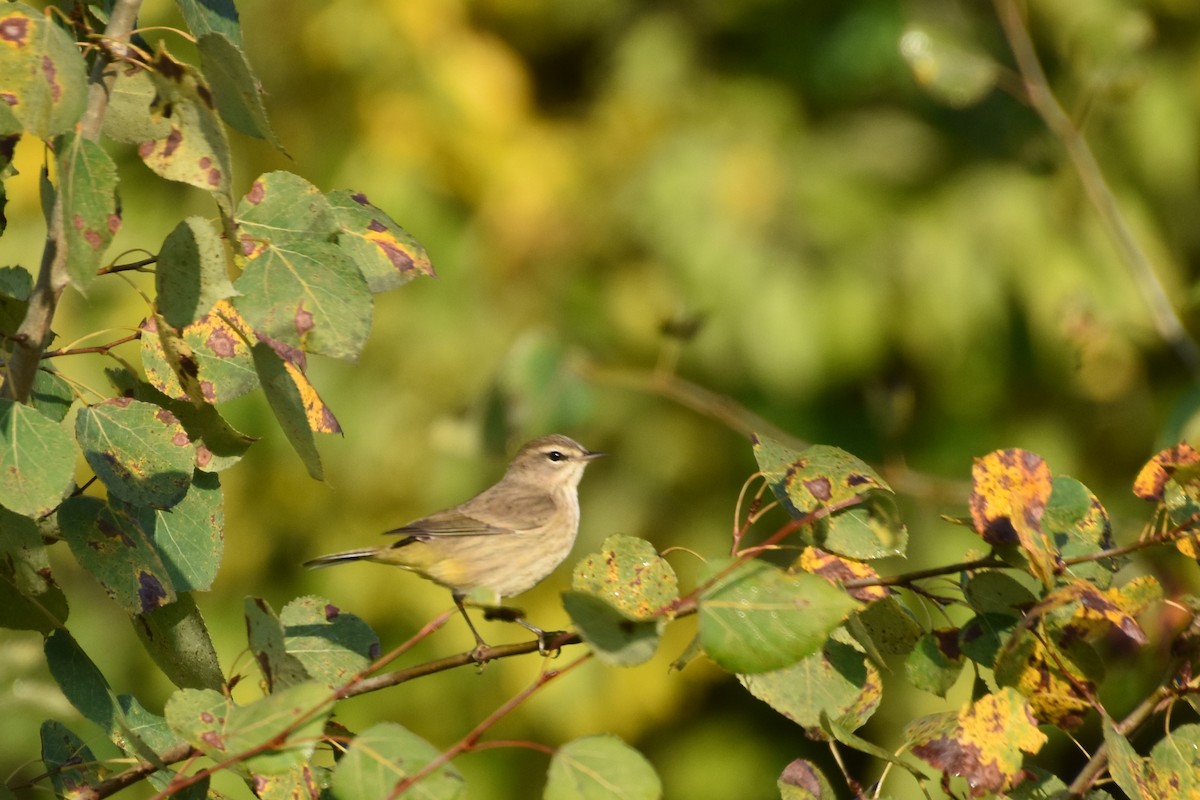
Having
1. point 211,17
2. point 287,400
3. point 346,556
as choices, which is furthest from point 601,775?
point 346,556

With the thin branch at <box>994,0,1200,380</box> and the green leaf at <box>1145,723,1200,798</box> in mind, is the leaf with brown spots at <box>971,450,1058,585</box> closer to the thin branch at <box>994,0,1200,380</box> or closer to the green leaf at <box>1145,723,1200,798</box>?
the green leaf at <box>1145,723,1200,798</box>

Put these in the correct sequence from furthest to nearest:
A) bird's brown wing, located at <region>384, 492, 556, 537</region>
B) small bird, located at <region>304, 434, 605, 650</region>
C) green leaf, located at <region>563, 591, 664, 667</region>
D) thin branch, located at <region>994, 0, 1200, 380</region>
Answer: bird's brown wing, located at <region>384, 492, 556, 537</region> → small bird, located at <region>304, 434, 605, 650</region> → thin branch, located at <region>994, 0, 1200, 380</region> → green leaf, located at <region>563, 591, 664, 667</region>

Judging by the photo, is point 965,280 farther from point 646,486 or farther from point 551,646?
point 551,646

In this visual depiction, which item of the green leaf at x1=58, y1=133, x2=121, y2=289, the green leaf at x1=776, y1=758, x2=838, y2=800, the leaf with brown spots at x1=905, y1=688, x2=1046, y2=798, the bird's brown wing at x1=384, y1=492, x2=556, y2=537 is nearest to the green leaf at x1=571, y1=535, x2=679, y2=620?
the green leaf at x1=776, y1=758, x2=838, y2=800

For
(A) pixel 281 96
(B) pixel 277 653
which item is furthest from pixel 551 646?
(A) pixel 281 96

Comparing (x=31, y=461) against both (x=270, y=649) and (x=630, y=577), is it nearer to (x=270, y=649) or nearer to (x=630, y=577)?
(x=270, y=649)

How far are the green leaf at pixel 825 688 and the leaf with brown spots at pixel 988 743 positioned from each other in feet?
0.40

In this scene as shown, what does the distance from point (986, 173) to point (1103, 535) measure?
13.9 feet

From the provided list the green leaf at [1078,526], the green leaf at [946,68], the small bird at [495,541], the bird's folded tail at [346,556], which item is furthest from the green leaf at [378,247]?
the green leaf at [946,68]

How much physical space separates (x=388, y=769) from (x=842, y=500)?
65 centimetres

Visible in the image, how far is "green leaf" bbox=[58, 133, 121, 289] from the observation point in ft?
4.40

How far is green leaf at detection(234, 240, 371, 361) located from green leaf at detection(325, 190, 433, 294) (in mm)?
106

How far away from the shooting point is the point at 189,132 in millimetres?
1471

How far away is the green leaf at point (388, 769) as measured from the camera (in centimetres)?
138
